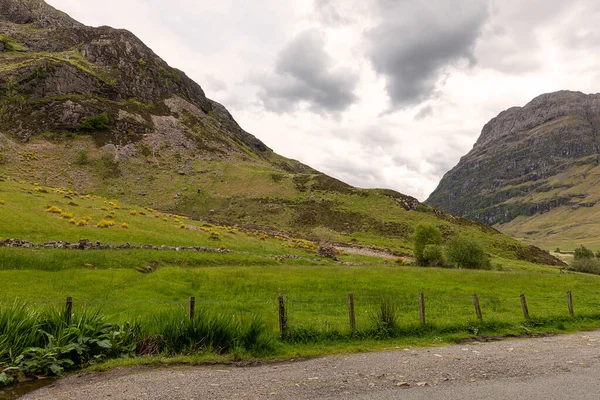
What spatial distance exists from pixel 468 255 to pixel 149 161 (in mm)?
106246

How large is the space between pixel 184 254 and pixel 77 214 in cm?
2076

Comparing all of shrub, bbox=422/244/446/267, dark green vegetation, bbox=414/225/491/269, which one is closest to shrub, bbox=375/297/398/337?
shrub, bbox=422/244/446/267

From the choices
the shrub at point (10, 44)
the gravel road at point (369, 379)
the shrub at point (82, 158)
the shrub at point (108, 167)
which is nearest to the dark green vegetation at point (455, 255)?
the gravel road at point (369, 379)

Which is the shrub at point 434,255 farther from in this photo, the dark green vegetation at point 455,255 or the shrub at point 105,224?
the shrub at point 105,224

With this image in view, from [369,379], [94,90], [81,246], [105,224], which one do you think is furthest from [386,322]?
[94,90]

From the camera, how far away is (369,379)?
12.8m

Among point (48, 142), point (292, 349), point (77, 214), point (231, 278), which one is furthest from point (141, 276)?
point (48, 142)

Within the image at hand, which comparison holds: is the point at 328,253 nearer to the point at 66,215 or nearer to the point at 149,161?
the point at 66,215

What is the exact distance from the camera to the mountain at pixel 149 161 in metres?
101

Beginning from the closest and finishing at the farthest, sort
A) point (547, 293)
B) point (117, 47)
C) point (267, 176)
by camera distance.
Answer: point (547, 293) < point (267, 176) < point (117, 47)

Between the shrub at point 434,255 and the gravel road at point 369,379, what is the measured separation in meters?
51.1

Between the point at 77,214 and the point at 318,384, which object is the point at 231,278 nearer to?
the point at 318,384

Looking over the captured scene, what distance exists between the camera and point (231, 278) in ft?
116

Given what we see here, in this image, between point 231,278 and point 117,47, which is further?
point 117,47
